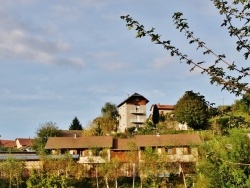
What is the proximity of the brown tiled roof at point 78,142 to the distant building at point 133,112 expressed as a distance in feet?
73.1

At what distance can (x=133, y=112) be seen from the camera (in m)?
71.2

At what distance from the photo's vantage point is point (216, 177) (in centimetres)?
1220

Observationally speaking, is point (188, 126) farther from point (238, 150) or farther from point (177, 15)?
point (177, 15)

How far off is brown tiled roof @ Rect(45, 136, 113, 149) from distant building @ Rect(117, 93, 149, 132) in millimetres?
22273

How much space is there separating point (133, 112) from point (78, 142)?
24.8 m

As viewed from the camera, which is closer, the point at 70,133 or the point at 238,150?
the point at 238,150

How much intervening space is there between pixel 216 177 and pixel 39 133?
50153mm

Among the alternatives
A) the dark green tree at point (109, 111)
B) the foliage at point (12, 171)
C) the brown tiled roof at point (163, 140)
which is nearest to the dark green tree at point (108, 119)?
the dark green tree at point (109, 111)

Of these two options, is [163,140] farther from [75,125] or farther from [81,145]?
[75,125]

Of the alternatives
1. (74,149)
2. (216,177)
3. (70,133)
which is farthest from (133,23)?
(70,133)

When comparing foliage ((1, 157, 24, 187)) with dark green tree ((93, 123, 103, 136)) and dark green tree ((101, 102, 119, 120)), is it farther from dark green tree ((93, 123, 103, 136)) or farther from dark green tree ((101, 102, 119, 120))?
dark green tree ((101, 102, 119, 120))

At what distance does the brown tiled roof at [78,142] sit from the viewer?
45.7 meters

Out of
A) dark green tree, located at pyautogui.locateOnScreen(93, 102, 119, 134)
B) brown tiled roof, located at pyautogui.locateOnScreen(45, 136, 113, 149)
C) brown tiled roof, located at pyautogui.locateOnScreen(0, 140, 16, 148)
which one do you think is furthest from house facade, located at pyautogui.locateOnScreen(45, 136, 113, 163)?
brown tiled roof, located at pyautogui.locateOnScreen(0, 140, 16, 148)

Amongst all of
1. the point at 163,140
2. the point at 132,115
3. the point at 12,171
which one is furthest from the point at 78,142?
the point at 132,115
